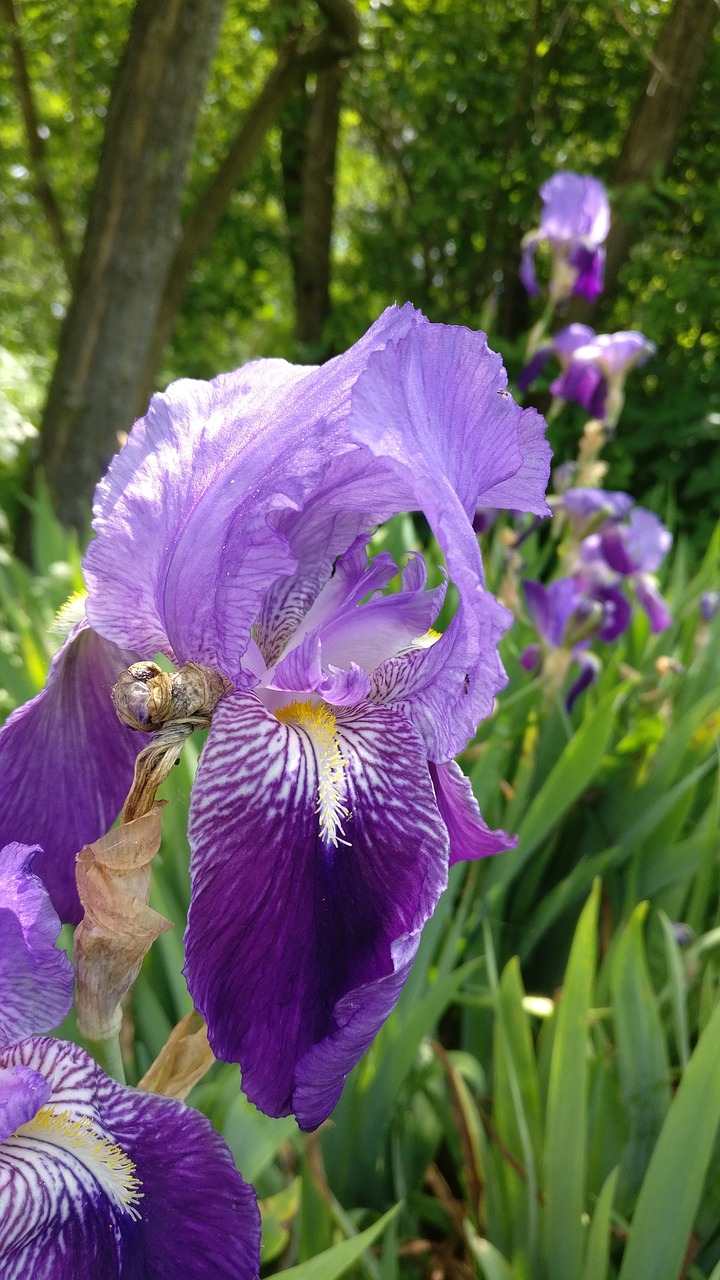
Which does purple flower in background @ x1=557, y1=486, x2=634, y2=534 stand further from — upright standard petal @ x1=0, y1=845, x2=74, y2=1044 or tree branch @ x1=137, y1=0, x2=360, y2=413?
tree branch @ x1=137, y1=0, x2=360, y2=413

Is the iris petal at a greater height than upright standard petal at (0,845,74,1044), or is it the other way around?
the iris petal

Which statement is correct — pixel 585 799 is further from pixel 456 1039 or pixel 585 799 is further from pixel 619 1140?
pixel 619 1140

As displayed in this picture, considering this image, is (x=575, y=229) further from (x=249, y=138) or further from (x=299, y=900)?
(x=249, y=138)

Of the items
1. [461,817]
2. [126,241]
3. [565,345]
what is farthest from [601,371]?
[461,817]

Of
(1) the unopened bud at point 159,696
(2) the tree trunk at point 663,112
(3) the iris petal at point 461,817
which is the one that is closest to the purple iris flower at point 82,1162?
(1) the unopened bud at point 159,696

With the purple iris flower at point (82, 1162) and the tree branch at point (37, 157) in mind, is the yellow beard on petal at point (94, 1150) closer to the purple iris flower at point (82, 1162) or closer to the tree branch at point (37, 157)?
the purple iris flower at point (82, 1162)

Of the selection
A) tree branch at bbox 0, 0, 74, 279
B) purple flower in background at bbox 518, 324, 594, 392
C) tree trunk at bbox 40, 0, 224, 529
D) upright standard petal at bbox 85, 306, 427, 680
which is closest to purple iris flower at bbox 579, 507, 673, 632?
purple flower in background at bbox 518, 324, 594, 392
